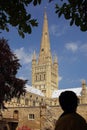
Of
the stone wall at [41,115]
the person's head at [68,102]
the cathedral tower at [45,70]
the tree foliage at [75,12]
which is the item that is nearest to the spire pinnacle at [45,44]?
the cathedral tower at [45,70]

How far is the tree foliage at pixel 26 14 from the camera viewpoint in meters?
5.21

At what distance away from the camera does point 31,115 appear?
42312 millimetres

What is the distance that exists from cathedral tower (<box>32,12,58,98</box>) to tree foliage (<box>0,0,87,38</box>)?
113797 mm

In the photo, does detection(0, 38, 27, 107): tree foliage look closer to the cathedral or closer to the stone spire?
the cathedral

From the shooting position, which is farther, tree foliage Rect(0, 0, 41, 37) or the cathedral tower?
the cathedral tower

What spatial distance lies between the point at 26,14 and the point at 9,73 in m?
20.8

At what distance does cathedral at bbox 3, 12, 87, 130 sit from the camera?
40.8 meters

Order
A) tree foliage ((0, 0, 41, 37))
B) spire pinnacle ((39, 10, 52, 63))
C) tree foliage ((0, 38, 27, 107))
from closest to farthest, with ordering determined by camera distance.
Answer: tree foliage ((0, 0, 41, 37)) → tree foliage ((0, 38, 27, 107)) → spire pinnacle ((39, 10, 52, 63))

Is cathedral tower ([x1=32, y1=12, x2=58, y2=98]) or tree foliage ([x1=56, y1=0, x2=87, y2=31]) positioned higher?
cathedral tower ([x1=32, y1=12, x2=58, y2=98])

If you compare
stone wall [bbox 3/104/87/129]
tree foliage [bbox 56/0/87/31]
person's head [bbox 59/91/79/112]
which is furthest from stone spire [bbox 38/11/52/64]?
person's head [bbox 59/91/79/112]

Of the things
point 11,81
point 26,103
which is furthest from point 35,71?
point 11,81

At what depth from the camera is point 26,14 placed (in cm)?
532

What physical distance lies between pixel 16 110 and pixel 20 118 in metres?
1.56

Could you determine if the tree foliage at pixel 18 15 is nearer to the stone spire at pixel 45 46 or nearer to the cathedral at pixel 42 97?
the cathedral at pixel 42 97
